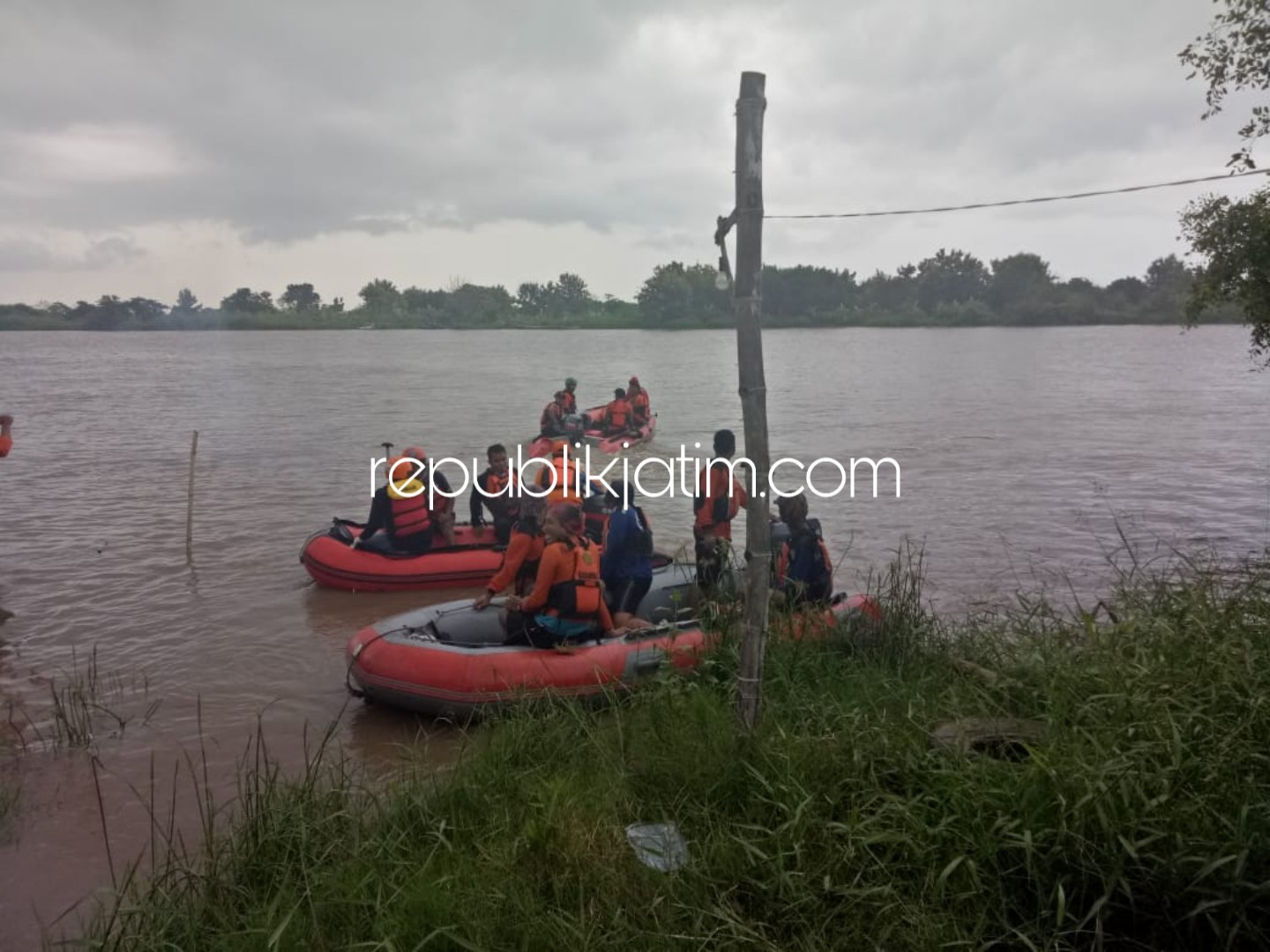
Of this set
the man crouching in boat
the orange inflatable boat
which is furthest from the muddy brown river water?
the man crouching in boat

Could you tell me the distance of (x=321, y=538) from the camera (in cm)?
838

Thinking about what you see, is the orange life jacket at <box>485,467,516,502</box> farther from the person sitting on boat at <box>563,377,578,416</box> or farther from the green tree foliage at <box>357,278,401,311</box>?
the green tree foliage at <box>357,278,401,311</box>

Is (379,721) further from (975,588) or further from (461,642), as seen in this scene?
(975,588)

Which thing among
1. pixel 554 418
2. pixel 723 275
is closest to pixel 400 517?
pixel 723 275

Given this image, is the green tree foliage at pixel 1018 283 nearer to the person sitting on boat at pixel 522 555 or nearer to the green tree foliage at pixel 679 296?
the green tree foliage at pixel 679 296

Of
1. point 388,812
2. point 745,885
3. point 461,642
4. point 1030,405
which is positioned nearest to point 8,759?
point 461,642

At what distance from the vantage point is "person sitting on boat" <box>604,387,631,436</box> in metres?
16.7

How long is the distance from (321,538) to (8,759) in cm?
354

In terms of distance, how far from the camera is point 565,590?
530 centimetres

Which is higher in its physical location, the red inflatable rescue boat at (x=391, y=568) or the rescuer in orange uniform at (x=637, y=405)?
the rescuer in orange uniform at (x=637, y=405)

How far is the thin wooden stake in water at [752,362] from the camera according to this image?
3482 mm

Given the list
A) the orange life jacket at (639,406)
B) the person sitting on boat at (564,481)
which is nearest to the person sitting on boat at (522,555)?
the person sitting on boat at (564,481)

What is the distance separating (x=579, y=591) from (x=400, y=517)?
339 centimetres

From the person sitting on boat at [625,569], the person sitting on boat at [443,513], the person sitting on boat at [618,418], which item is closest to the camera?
the person sitting on boat at [625,569]
